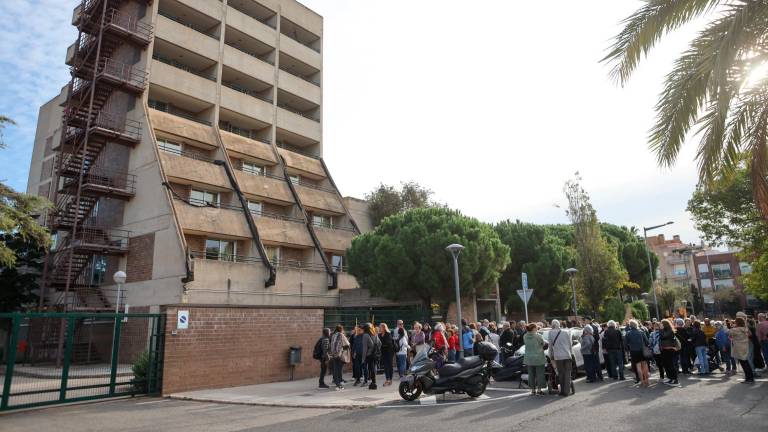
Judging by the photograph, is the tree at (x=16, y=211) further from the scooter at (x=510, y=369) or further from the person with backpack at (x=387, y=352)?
the scooter at (x=510, y=369)

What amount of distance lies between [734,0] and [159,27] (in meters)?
29.7

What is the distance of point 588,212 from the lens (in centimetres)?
2716

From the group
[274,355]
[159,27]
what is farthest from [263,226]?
[274,355]

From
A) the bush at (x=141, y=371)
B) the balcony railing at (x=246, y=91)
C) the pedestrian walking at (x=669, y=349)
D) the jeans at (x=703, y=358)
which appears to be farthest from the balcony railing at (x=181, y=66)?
the jeans at (x=703, y=358)

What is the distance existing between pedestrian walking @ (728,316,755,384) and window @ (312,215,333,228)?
2662cm

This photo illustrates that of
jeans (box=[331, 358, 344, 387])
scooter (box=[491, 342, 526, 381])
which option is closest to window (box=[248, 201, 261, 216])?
jeans (box=[331, 358, 344, 387])

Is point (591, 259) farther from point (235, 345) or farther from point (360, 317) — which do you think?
point (235, 345)

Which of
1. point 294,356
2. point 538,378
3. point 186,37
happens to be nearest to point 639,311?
point 538,378

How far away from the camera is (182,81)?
29.5m

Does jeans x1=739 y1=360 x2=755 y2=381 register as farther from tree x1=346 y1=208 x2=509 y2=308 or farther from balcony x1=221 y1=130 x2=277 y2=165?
balcony x1=221 y1=130 x2=277 y2=165

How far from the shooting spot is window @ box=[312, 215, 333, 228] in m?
35.2

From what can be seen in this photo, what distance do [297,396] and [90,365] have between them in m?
5.13

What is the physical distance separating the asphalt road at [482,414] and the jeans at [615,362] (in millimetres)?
1601

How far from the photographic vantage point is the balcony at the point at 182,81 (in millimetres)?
28312
